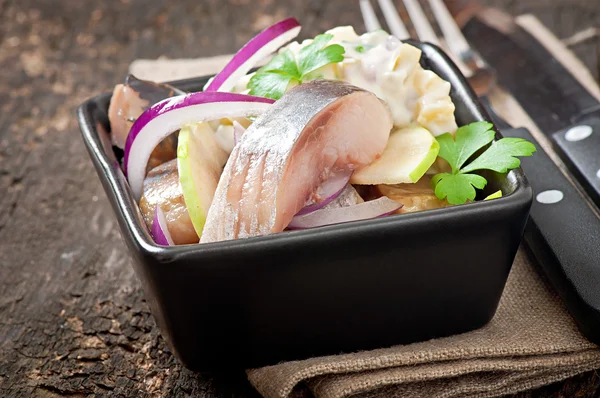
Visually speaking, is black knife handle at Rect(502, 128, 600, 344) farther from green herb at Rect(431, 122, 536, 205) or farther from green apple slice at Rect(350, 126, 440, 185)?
green apple slice at Rect(350, 126, 440, 185)

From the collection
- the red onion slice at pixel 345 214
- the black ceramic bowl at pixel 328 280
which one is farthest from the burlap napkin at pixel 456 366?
the red onion slice at pixel 345 214

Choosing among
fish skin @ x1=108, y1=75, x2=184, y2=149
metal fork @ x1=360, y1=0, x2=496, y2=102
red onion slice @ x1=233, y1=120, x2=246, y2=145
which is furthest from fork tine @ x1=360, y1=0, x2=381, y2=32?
red onion slice @ x1=233, y1=120, x2=246, y2=145

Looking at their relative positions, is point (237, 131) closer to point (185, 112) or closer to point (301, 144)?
point (185, 112)

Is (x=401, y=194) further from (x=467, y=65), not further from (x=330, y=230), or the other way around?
(x=467, y=65)

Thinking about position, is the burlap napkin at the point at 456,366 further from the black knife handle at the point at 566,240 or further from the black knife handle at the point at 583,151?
the black knife handle at the point at 583,151

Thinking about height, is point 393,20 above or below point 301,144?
below

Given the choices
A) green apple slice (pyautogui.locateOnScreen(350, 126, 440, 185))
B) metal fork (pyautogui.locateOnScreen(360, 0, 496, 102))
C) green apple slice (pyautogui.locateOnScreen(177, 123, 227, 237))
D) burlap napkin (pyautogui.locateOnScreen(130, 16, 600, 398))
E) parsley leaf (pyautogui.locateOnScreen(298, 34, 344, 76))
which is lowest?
burlap napkin (pyautogui.locateOnScreen(130, 16, 600, 398))

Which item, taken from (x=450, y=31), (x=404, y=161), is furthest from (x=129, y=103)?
(x=450, y=31)
